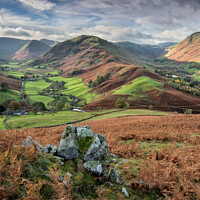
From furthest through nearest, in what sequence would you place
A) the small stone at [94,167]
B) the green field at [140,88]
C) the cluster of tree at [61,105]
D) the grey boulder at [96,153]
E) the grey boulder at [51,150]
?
1. the green field at [140,88]
2. the cluster of tree at [61,105]
3. the grey boulder at [51,150]
4. the grey boulder at [96,153]
5. the small stone at [94,167]

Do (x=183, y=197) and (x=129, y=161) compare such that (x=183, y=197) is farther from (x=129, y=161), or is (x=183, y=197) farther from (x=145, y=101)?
(x=145, y=101)

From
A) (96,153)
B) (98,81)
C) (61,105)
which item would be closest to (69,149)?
(96,153)

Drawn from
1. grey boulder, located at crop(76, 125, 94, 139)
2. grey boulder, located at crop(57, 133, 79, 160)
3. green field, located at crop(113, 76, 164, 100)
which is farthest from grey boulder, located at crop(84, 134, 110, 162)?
green field, located at crop(113, 76, 164, 100)

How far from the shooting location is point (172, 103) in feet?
348

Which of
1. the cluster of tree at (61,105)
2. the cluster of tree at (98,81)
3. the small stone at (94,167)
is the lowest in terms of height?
the cluster of tree at (61,105)

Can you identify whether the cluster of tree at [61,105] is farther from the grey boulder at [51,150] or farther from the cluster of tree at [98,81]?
the grey boulder at [51,150]

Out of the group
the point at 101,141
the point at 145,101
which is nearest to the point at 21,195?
the point at 101,141

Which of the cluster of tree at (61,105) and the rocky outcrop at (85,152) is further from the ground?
the rocky outcrop at (85,152)

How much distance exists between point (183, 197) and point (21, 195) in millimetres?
8469

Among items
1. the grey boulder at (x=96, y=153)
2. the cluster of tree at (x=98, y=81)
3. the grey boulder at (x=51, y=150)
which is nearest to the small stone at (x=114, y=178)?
the grey boulder at (x=96, y=153)

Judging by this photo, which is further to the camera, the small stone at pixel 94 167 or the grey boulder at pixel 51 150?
the grey boulder at pixel 51 150

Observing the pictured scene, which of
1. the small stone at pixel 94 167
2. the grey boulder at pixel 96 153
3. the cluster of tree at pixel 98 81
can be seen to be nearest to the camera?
the small stone at pixel 94 167

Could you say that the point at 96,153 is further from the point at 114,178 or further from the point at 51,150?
the point at 51,150

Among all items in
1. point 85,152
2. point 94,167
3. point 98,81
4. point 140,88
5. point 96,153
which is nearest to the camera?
point 94,167
